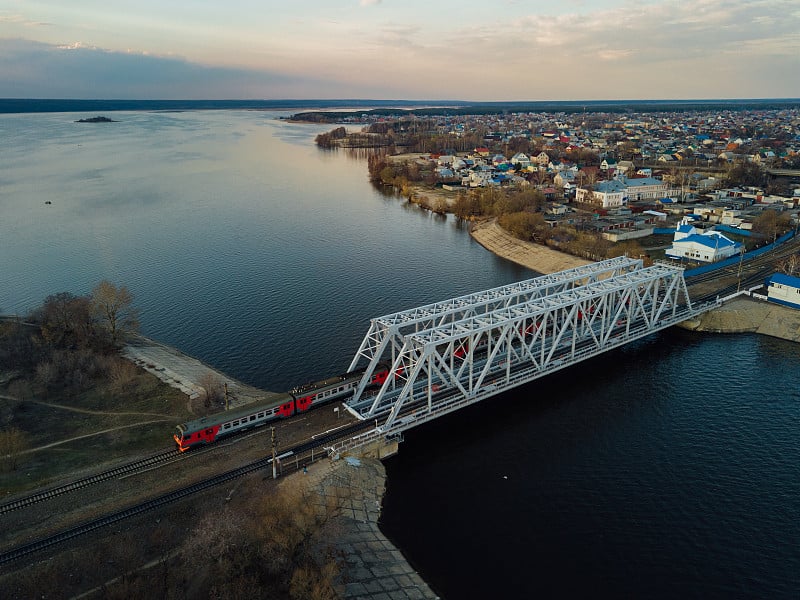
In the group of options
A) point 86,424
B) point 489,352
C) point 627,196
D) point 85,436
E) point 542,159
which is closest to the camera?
point 85,436

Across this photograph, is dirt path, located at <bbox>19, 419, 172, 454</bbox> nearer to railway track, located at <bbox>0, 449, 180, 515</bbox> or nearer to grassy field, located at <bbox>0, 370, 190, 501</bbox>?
grassy field, located at <bbox>0, 370, 190, 501</bbox>

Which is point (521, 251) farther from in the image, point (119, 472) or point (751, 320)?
point (119, 472)

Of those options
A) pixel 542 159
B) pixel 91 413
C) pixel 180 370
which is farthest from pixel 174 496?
pixel 542 159

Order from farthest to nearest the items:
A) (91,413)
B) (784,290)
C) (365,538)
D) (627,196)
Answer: (627,196) < (784,290) < (91,413) < (365,538)

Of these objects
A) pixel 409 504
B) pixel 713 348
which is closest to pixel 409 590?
pixel 409 504

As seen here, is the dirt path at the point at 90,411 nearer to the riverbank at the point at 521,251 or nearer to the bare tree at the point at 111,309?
the bare tree at the point at 111,309

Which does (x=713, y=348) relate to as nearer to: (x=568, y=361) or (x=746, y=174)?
(x=568, y=361)

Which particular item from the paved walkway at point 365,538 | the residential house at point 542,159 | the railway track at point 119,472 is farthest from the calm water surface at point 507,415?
the residential house at point 542,159
